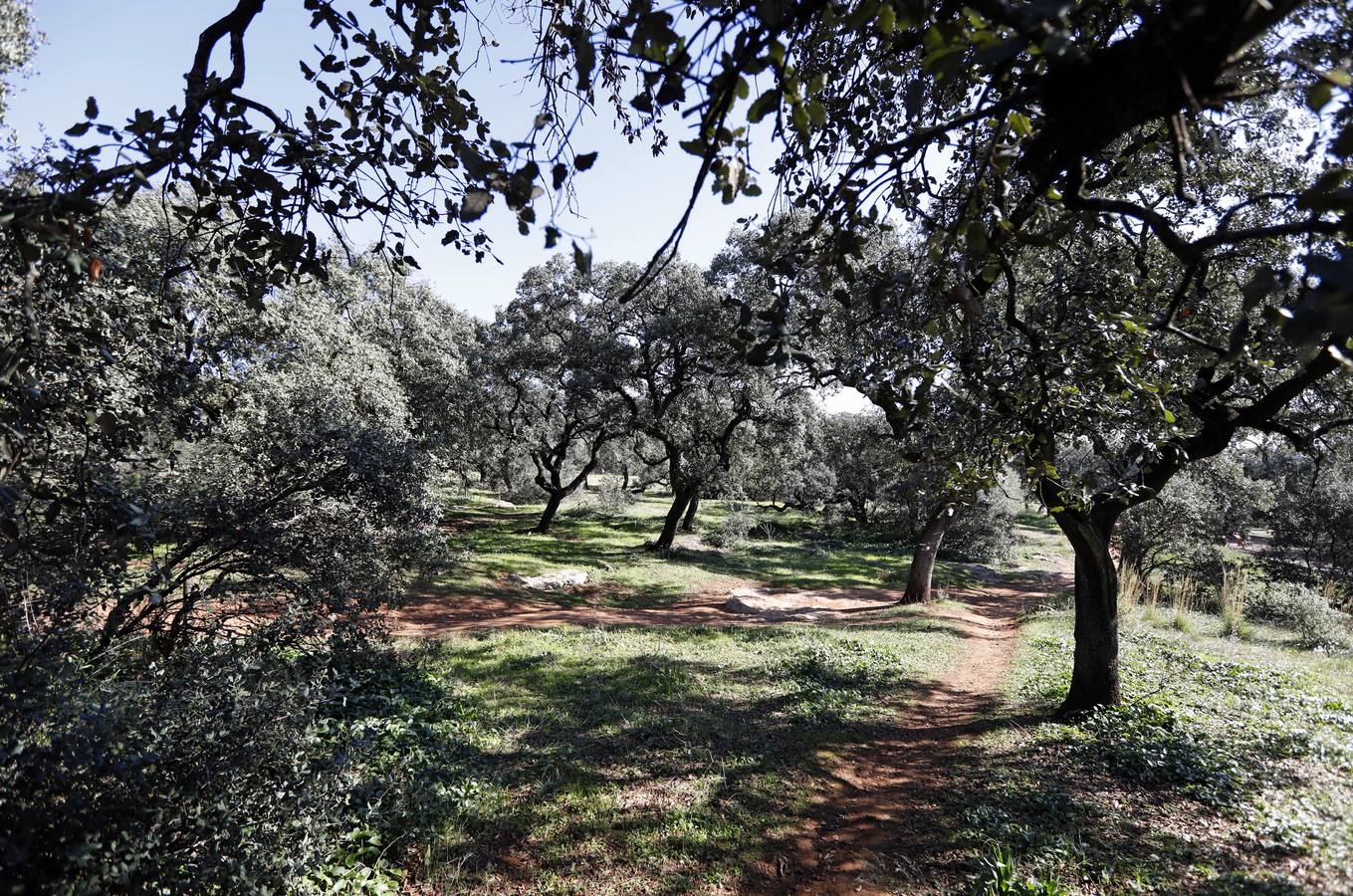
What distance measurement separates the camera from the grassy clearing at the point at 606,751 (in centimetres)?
421

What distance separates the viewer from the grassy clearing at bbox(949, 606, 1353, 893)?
3.66 meters

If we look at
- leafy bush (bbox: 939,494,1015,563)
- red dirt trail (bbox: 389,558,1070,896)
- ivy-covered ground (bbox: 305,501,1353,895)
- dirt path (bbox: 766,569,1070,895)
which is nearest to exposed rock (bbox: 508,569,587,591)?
red dirt trail (bbox: 389,558,1070,896)

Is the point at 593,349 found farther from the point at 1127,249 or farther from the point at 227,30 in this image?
the point at 227,30

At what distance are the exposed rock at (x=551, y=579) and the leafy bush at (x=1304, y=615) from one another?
15.3m

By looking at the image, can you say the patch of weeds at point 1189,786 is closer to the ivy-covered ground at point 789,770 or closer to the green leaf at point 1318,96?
the ivy-covered ground at point 789,770

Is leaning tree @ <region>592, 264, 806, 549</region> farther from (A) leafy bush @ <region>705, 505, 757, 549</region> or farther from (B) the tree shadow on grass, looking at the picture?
(B) the tree shadow on grass

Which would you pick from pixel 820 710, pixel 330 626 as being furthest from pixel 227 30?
pixel 820 710

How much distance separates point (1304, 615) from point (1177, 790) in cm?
1213

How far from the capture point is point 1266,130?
6703 millimetres

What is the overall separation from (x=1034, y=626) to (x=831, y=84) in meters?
12.6

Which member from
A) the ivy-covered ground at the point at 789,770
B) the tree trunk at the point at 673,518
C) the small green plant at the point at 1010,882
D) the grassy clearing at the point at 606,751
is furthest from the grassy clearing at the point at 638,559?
the small green plant at the point at 1010,882

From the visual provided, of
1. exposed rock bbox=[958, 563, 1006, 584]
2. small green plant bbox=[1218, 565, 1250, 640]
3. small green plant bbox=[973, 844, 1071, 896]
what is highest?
small green plant bbox=[1218, 565, 1250, 640]

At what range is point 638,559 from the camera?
20.0 metres

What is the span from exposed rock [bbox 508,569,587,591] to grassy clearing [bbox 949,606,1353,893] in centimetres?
1085
